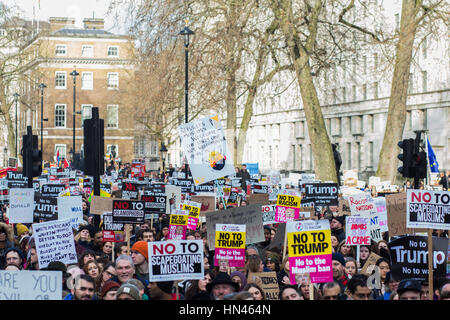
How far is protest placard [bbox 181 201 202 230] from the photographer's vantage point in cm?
1656

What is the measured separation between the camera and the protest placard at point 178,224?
15.3 m

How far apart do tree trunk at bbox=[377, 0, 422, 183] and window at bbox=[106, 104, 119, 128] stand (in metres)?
60.2

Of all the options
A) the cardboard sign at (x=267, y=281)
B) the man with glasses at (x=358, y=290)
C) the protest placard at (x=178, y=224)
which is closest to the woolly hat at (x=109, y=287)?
the cardboard sign at (x=267, y=281)

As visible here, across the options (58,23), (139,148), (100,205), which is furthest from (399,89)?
(58,23)

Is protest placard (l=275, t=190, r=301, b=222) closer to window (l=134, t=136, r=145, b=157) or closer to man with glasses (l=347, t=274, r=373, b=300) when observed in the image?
man with glasses (l=347, t=274, r=373, b=300)

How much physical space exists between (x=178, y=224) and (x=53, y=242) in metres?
4.00

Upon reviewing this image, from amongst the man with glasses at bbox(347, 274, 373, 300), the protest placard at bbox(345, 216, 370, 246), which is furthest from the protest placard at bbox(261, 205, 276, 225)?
the man with glasses at bbox(347, 274, 373, 300)

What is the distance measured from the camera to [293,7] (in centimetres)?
3142

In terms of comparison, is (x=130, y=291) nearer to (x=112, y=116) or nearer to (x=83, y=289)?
(x=83, y=289)

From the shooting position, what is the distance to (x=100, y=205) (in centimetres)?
1711

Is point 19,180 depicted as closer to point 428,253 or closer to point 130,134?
point 428,253

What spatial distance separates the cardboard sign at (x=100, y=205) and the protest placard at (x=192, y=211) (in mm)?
1508
